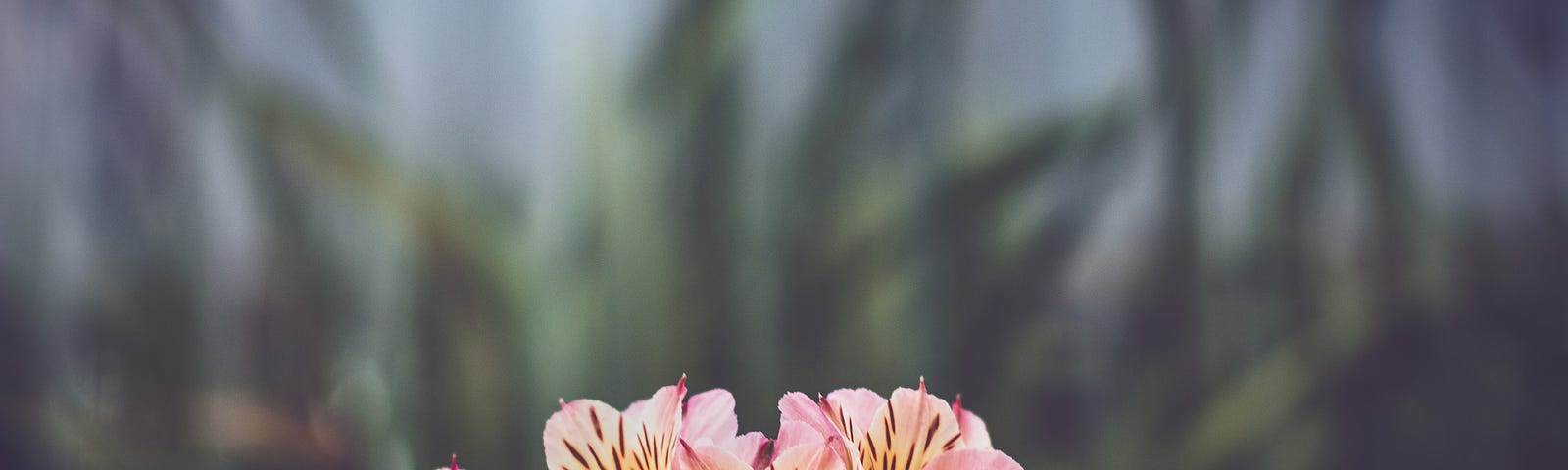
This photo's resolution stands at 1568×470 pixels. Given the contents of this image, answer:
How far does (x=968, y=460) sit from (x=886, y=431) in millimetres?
23

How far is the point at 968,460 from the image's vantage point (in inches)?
8.3

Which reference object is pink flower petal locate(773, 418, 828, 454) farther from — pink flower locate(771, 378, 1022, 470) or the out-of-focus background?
the out-of-focus background

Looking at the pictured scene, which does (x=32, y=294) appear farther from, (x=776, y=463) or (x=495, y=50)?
(x=776, y=463)

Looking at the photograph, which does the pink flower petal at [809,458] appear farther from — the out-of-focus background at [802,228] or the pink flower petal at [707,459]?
the out-of-focus background at [802,228]

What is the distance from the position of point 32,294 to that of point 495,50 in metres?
0.35

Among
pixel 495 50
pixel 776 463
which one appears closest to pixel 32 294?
pixel 495 50

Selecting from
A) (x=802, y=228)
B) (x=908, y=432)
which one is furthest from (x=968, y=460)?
(x=802, y=228)

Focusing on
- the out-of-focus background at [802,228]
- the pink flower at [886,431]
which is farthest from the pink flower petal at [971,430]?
the out-of-focus background at [802,228]

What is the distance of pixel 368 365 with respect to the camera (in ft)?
2.17

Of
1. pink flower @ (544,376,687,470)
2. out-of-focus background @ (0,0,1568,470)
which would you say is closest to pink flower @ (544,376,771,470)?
pink flower @ (544,376,687,470)

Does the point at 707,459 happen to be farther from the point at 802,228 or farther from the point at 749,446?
the point at 802,228

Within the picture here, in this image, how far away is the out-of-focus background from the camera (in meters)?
0.65

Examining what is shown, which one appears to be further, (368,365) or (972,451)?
(368,365)

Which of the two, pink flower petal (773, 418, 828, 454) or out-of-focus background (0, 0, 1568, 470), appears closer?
pink flower petal (773, 418, 828, 454)
